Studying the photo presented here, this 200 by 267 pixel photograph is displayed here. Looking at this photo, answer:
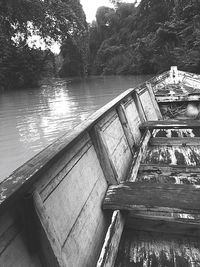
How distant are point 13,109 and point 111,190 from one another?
8.55 m

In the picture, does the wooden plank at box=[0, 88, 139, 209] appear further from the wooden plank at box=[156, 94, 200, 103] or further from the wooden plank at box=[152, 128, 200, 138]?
Result: the wooden plank at box=[156, 94, 200, 103]

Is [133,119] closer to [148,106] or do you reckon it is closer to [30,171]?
[148,106]

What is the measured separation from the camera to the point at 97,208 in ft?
5.37

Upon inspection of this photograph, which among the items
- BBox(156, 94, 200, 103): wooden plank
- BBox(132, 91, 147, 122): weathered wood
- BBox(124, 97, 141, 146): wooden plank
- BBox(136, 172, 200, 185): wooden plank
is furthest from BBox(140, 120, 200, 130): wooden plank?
BBox(156, 94, 200, 103): wooden plank

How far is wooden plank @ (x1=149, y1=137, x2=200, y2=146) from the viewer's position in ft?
10.3

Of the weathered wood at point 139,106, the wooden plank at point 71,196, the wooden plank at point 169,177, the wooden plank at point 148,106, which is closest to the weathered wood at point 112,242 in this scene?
the wooden plank at point 71,196

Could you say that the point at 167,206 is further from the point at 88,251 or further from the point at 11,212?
the point at 11,212

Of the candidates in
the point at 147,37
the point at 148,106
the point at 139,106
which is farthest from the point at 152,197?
the point at 147,37

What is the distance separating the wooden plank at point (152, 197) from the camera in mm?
1516

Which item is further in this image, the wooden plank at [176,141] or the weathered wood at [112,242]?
the wooden plank at [176,141]

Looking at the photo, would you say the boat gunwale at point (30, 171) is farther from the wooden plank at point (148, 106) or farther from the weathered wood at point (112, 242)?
Answer: the wooden plank at point (148, 106)

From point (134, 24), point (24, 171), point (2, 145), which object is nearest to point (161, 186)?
point (24, 171)

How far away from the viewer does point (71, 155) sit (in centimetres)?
152

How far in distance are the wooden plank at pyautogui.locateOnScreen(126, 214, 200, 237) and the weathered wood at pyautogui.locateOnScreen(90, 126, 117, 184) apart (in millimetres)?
367
